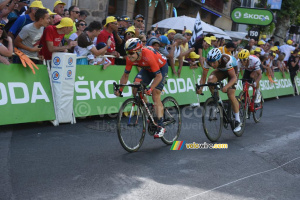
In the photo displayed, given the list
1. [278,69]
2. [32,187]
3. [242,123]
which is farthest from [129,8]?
[32,187]

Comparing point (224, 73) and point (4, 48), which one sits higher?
point (4, 48)

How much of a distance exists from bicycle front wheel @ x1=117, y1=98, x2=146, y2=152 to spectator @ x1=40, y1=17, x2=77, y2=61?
2.65 m

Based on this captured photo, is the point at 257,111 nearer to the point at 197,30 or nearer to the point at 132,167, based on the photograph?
the point at 197,30

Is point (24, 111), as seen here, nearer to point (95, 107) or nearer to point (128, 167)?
point (95, 107)

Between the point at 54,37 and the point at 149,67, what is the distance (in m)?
2.68

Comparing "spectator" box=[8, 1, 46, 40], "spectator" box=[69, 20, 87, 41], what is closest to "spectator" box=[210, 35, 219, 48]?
"spectator" box=[69, 20, 87, 41]

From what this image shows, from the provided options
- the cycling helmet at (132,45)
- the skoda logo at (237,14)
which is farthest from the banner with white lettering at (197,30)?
the cycling helmet at (132,45)

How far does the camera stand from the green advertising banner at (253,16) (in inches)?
722

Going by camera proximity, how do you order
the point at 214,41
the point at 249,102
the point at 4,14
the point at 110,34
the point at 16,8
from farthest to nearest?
the point at 214,41 < the point at 249,102 < the point at 110,34 < the point at 16,8 < the point at 4,14

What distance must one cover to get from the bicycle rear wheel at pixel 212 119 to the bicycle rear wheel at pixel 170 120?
526mm

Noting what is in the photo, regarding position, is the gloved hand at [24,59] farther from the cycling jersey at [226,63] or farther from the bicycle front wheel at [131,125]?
the cycling jersey at [226,63]

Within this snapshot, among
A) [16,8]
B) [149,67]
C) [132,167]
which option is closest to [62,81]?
[149,67]

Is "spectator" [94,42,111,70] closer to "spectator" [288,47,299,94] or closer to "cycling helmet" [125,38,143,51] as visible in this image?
"cycling helmet" [125,38,143,51]

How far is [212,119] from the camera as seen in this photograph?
8.20m
